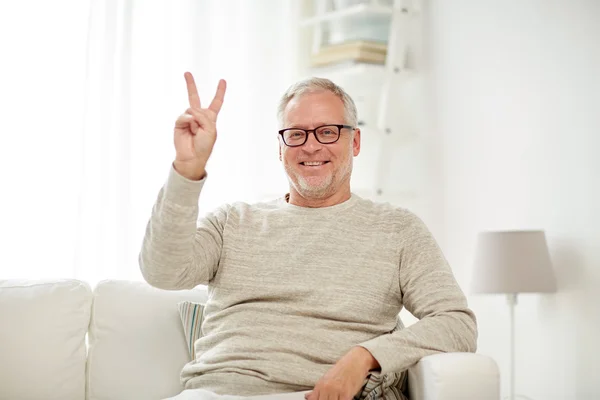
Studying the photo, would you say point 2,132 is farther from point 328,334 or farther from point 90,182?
point 328,334

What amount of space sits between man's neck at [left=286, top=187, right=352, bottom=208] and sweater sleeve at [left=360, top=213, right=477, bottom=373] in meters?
0.20

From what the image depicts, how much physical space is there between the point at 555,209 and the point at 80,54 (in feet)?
6.38

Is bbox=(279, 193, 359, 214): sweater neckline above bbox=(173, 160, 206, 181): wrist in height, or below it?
below

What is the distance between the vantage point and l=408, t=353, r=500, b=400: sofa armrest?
171cm

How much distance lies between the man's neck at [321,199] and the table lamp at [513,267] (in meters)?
0.92

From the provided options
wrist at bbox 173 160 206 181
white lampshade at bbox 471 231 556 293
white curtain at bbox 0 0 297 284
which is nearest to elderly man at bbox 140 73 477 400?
wrist at bbox 173 160 206 181

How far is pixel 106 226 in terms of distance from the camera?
3223 millimetres

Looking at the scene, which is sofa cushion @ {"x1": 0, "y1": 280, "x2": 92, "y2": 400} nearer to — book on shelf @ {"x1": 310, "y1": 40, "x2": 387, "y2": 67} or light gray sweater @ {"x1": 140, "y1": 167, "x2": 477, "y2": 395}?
light gray sweater @ {"x1": 140, "y1": 167, "x2": 477, "y2": 395}

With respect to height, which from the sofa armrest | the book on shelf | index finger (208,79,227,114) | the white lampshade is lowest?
the sofa armrest

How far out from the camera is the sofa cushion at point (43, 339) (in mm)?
2166

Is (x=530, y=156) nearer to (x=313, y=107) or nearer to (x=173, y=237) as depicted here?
(x=313, y=107)

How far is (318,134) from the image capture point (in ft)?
6.91

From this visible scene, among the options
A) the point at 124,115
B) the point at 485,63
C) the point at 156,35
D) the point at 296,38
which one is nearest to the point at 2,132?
the point at 124,115

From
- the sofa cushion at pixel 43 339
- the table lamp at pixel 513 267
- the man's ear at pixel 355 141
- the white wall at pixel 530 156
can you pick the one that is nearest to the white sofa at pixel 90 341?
the sofa cushion at pixel 43 339
